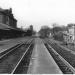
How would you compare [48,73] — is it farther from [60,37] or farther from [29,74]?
[60,37]

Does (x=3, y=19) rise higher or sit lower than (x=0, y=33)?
higher

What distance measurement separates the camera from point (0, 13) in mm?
71125

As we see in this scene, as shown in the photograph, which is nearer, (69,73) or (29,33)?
(69,73)

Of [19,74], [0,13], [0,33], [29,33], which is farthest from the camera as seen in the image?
[29,33]

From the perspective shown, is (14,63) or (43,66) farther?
(14,63)

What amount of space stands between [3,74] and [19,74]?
0.93 meters

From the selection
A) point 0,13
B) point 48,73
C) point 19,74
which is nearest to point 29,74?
point 19,74

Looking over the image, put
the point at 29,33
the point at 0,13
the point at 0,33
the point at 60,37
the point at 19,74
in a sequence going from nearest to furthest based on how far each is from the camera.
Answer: the point at 19,74
the point at 0,33
the point at 60,37
the point at 0,13
the point at 29,33

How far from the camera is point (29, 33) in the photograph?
5212 inches

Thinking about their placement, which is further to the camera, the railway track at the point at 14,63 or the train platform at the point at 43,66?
the railway track at the point at 14,63

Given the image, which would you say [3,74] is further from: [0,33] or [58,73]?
[0,33]

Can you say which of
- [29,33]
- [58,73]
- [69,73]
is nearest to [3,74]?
[58,73]

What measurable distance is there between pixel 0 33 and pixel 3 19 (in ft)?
87.5

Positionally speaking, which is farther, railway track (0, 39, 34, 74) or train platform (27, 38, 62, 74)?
railway track (0, 39, 34, 74)
